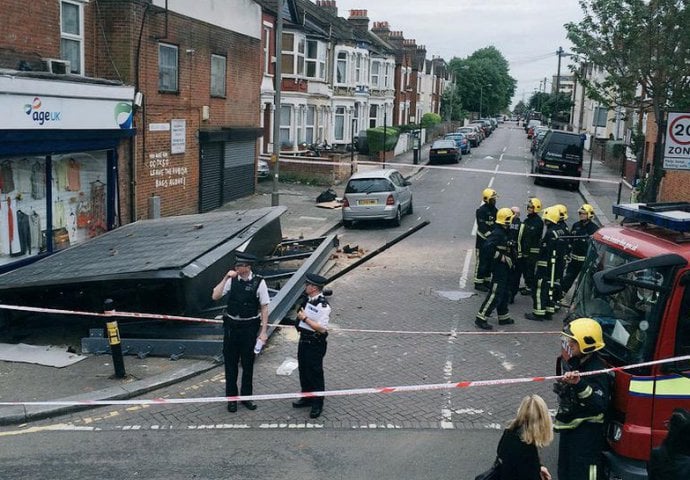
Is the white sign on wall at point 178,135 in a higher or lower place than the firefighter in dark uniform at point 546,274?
higher

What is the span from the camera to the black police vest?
7.93 m

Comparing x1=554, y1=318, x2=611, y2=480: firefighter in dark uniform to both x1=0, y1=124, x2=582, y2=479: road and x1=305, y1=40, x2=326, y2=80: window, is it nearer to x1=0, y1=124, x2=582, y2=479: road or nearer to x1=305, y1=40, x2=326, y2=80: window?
x1=0, y1=124, x2=582, y2=479: road

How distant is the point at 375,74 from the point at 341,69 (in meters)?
9.28

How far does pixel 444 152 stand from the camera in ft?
137

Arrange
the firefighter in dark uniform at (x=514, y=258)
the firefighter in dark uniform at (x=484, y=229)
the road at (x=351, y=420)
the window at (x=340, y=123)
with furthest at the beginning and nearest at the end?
the window at (x=340, y=123)
the firefighter in dark uniform at (x=484, y=229)
the firefighter in dark uniform at (x=514, y=258)
the road at (x=351, y=420)

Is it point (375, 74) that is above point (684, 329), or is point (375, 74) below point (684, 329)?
above

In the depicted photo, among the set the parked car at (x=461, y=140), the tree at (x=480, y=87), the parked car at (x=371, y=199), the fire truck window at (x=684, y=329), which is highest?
the tree at (x=480, y=87)

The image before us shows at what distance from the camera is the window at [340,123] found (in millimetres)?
43906

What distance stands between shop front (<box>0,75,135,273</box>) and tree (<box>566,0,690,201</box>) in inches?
470

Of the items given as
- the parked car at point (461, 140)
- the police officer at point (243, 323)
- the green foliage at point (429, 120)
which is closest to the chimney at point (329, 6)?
the parked car at point (461, 140)

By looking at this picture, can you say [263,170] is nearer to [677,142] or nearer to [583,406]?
[677,142]

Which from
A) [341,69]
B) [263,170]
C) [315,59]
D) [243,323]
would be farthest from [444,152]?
[243,323]

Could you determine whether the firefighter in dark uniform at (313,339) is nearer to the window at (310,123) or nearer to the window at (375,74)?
the window at (310,123)

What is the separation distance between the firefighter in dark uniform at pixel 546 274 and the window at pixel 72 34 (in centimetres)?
1027
